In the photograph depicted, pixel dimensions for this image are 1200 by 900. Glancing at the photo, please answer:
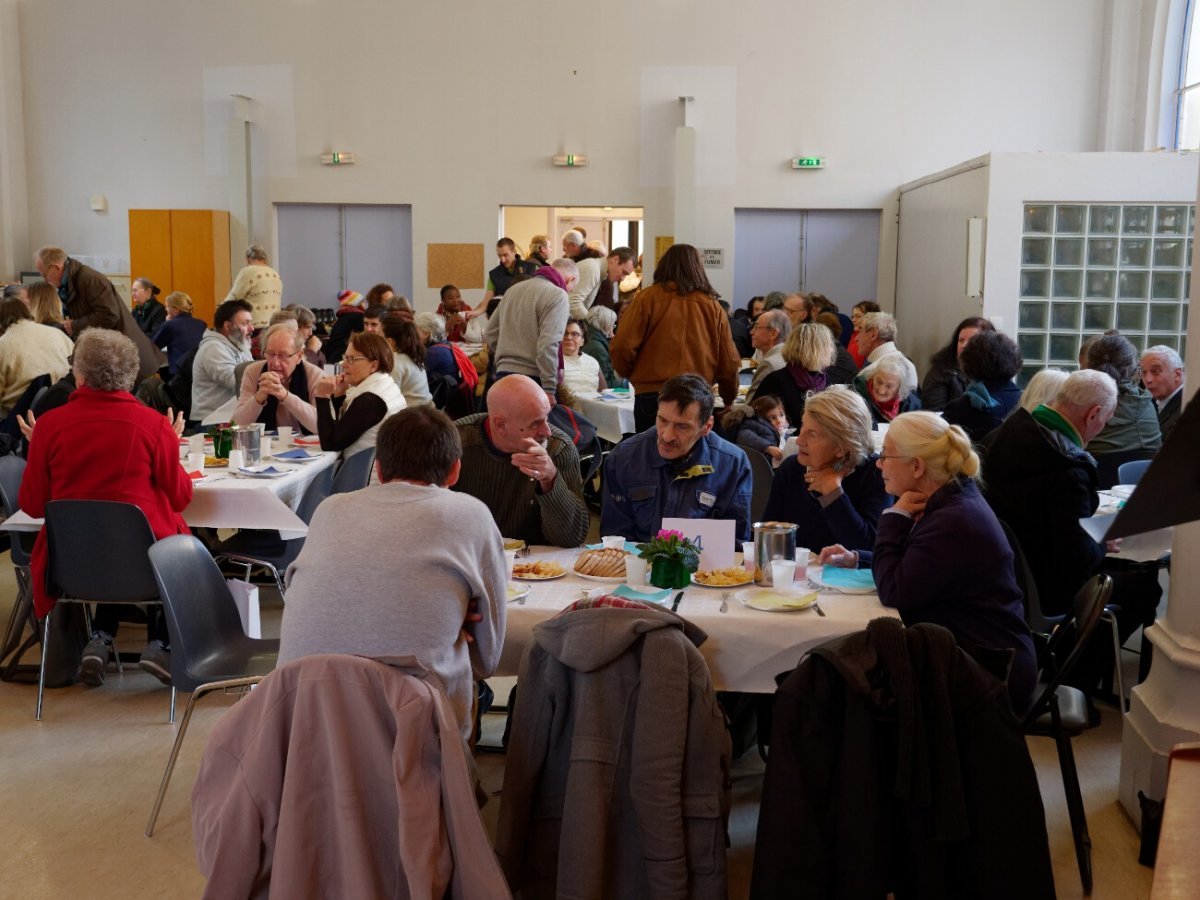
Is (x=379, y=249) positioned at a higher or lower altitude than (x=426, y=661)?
higher

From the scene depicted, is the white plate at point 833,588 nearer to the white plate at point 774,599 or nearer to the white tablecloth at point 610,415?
the white plate at point 774,599

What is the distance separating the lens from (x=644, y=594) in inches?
125

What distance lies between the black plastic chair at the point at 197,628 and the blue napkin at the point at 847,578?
1571mm

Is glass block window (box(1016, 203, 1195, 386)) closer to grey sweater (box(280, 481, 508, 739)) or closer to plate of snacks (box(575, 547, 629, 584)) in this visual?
plate of snacks (box(575, 547, 629, 584))

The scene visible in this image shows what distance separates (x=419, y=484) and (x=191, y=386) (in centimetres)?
468

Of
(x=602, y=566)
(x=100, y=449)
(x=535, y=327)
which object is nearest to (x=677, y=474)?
(x=602, y=566)

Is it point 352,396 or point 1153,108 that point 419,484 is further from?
point 1153,108

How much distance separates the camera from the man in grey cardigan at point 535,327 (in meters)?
6.91

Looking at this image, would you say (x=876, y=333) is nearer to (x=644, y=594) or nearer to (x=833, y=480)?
(x=833, y=480)

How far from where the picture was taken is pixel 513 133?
1243 cm

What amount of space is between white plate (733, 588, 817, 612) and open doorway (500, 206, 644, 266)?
37.3ft

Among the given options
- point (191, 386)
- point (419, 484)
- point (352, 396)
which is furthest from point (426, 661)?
point (191, 386)

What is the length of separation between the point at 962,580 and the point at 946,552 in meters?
0.08

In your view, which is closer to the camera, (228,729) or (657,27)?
(228,729)
